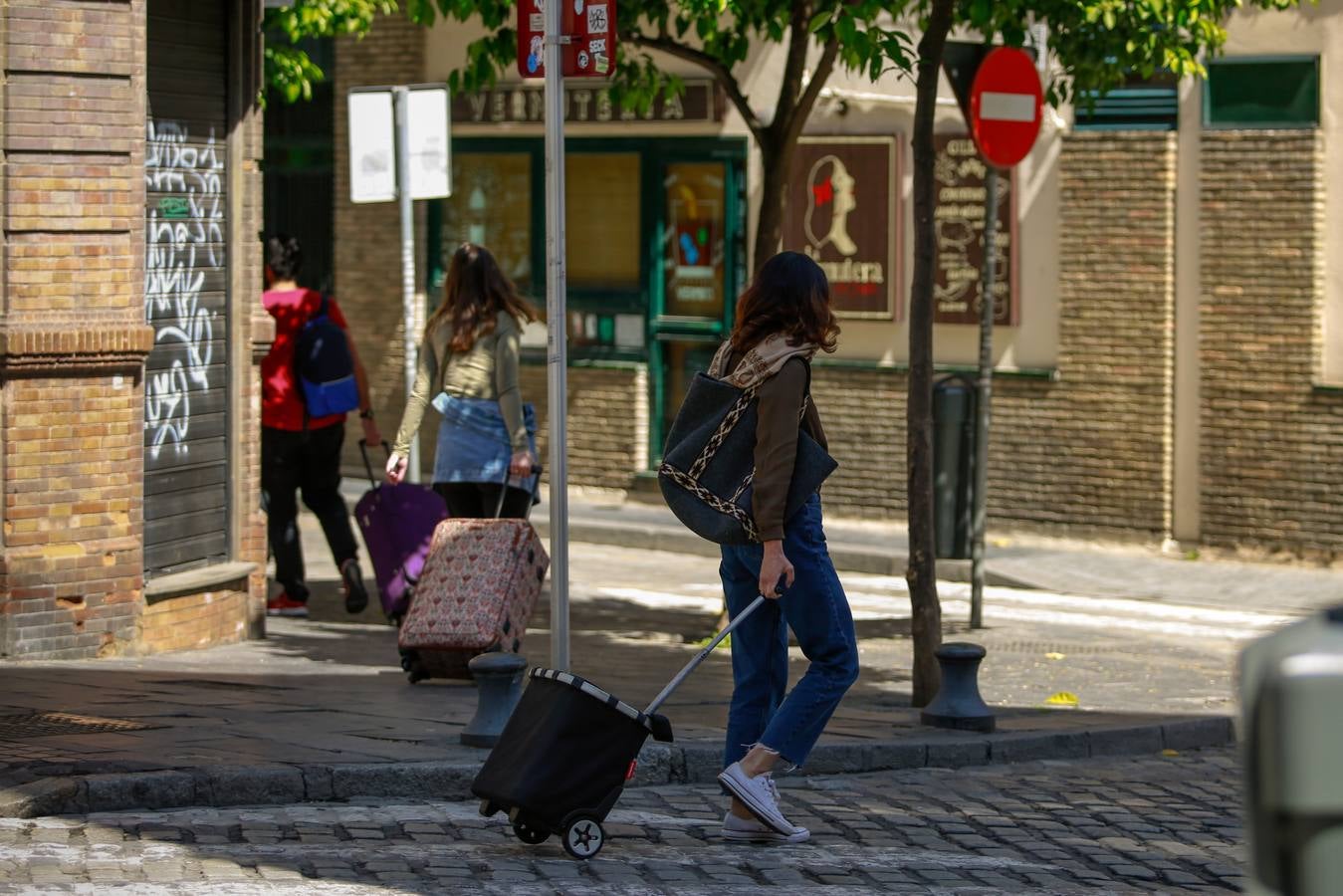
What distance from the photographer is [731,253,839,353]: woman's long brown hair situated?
264 inches

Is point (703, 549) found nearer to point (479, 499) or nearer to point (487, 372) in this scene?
point (479, 499)

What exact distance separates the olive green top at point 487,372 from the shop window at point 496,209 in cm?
877

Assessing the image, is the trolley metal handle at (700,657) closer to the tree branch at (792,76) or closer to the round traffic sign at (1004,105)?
the tree branch at (792,76)

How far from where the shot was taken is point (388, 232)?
64.5ft

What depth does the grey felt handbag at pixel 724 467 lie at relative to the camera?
6641 millimetres

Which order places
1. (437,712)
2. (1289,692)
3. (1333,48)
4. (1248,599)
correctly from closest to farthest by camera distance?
(1289,692) < (437,712) < (1248,599) < (1333,48)

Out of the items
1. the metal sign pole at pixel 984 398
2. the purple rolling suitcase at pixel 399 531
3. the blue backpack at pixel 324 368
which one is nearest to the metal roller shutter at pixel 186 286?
the purple rolling suitcase at pixel 399 531

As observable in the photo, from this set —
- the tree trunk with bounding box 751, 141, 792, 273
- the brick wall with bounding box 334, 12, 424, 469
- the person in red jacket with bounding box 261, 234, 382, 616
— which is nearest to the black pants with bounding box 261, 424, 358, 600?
the person in red jacket with bounding box 261, 234, 382, 616

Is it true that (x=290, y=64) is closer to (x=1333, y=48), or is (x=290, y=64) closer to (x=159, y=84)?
(x=159, y=84)

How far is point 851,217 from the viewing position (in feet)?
56.7

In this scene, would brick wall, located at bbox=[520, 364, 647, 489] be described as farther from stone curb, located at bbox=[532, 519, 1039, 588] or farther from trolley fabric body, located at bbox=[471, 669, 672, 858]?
trolley fabric body, located at bbox=[471, 669, 672, 858]

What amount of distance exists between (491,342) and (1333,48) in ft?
23.7

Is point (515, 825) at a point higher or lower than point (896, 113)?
lower

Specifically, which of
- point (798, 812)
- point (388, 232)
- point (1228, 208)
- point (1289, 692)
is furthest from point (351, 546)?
point (1289, 692)
